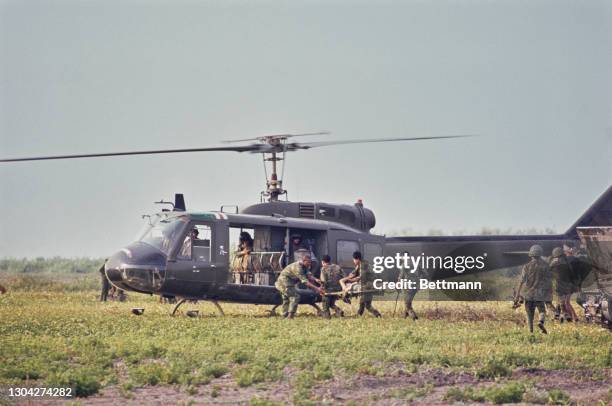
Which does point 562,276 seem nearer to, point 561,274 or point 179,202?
point 561,274

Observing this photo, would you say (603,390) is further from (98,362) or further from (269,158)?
(269,158)

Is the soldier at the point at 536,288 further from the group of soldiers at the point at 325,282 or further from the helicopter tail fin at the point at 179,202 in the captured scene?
the helicopter tail fin at the point at 179,202

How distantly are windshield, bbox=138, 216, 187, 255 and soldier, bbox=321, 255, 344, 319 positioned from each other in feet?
10.4

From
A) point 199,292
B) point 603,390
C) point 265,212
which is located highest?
point 265,212

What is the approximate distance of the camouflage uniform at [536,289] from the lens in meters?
20.5

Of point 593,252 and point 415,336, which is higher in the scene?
point 593,252

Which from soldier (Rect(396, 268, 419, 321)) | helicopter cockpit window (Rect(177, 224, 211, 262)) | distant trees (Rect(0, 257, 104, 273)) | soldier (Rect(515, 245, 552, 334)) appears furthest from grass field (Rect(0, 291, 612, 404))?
distant trees (Rect(0, 257, 104, 273))

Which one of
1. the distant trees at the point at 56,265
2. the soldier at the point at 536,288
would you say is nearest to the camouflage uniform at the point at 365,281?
the soldier at the point at 536,288

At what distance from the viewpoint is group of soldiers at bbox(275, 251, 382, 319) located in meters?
23.6

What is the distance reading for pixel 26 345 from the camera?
58.5ft

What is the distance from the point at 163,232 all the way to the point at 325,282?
361 centimetres

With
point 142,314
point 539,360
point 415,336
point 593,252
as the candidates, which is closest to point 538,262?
point 593,252

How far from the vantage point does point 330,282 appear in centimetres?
2438

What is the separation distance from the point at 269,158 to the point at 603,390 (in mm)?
12060
